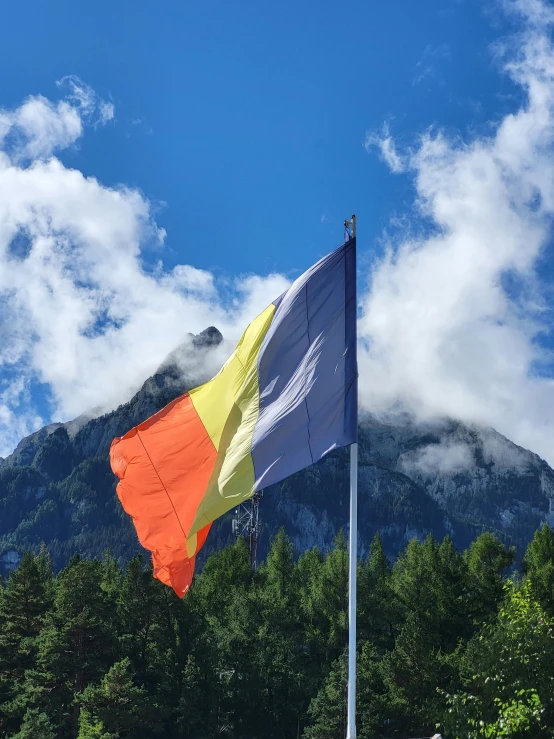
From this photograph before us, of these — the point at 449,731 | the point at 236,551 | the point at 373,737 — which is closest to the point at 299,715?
the point at 373,737

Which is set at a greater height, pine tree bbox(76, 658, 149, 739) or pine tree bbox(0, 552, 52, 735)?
pine tree bbox(0, 552, 52, 735)

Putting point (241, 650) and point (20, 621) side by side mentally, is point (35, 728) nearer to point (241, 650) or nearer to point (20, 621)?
point (20, 621)

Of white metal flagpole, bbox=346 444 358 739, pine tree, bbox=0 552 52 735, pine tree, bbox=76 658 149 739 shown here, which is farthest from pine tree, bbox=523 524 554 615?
white metal flagpole, bbox=346 444 358 739

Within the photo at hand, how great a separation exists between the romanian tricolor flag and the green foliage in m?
36.1

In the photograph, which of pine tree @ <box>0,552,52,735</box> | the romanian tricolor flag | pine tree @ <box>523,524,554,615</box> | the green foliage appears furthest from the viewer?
pine tree @ <box>0,552,52,735</box>

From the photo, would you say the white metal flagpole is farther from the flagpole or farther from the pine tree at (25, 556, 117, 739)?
the pine tree at (25, 556, 117, 739)

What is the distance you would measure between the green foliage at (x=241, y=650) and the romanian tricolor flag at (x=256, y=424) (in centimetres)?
3610

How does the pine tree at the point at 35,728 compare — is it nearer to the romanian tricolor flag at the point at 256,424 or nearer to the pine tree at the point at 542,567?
the pine tree at the point at 542,567

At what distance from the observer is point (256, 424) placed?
59.1 feet

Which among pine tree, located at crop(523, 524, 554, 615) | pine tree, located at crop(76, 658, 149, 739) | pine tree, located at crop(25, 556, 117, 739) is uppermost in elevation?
pine tree, located at crop(25, 556, 117, 739)

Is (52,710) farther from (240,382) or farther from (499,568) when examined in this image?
(240,382)

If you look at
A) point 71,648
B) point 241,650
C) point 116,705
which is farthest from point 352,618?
point 241,650

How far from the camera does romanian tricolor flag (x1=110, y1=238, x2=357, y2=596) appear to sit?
17.4 metres

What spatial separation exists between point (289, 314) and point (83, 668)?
173ft
